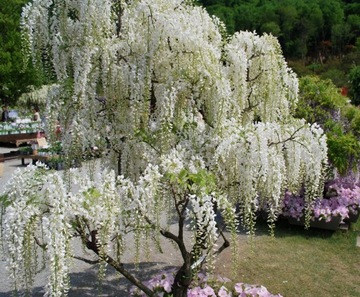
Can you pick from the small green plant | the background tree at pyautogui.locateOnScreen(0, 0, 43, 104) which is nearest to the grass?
the small green plant

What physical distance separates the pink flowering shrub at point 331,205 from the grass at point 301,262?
296 millimetres

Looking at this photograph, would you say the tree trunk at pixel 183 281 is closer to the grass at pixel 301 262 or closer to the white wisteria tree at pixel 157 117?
the white wisteria tree at pixel 157 117

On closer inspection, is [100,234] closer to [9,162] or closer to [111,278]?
[111,278]

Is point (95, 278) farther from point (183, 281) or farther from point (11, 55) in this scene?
point (11, 55)

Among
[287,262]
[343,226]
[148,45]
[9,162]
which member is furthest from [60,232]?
[9,162]

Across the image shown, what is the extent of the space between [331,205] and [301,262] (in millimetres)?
1761

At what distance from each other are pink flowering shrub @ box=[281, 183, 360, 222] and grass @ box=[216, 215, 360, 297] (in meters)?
0.30

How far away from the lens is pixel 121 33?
14.5 feet

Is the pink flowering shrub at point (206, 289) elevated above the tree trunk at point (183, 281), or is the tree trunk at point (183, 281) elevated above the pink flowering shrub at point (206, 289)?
the tree trunk at point (183, 281)

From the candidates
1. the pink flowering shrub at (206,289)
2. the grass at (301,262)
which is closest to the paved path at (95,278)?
the pink flowering shrub at (206,289)

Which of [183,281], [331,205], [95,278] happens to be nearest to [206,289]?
[183,281]

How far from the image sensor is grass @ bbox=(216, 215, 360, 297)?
5609 mm

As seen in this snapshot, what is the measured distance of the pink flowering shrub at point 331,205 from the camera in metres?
7.59

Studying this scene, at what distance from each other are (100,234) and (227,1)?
78354 millimetres
